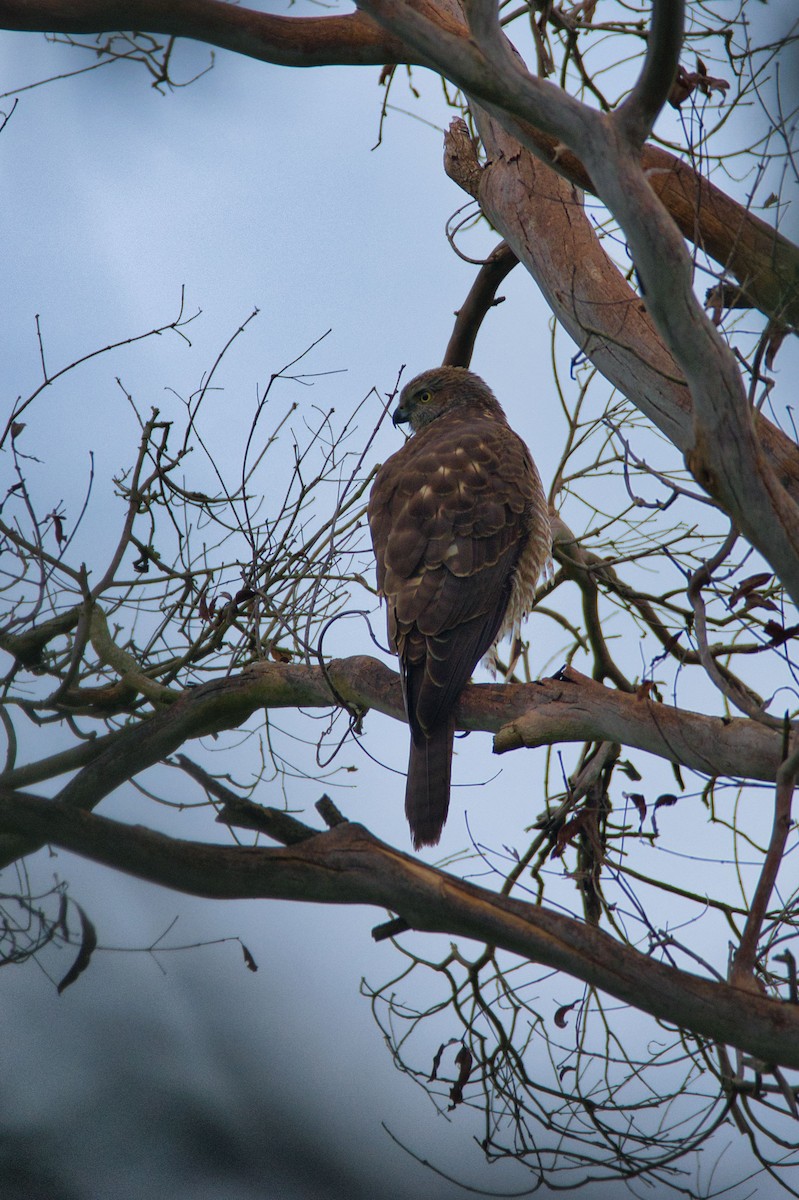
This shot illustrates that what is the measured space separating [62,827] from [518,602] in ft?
9.07

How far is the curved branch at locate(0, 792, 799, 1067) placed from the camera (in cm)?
241

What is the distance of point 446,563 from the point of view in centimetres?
406

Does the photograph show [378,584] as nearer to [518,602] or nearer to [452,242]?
[518,602]

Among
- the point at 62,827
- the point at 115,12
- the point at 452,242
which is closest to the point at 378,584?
the point at 452,242

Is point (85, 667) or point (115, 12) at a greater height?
point (115, 12)

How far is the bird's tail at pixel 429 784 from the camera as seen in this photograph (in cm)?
353

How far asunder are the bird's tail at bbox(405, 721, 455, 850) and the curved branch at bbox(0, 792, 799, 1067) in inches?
36.5

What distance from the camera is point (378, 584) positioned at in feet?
13.9

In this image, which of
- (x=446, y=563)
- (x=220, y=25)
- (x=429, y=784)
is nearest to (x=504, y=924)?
(x=429, y=784)

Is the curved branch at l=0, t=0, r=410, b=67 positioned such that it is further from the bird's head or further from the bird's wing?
the bird's head

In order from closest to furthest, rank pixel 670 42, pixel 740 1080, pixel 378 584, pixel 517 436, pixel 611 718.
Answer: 1. pixel 670 42
2. pixel 740 1080
3. pixel 611 718
4. pixel 378 584
5. pixel 517 436

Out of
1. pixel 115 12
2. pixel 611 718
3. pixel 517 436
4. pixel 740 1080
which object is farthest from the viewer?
pixel 517 436

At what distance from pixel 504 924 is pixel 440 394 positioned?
3510mm

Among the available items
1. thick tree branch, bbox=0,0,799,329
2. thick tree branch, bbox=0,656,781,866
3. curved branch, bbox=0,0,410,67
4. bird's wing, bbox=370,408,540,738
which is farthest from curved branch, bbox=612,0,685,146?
bird's wing, bbox=370,408,540,738
